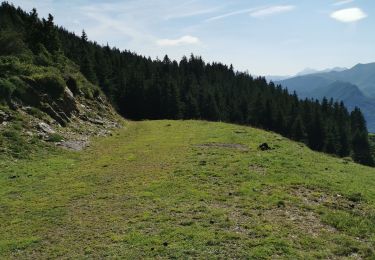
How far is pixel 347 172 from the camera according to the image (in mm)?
28828

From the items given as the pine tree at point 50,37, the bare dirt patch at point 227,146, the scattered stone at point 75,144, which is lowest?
the bare dirt patch at point 227,146

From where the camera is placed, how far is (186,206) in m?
19.6

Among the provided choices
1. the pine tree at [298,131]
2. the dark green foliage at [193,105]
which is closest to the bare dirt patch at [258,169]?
the dark green foliage at [193,105]

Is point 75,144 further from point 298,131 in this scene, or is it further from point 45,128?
point 298,131

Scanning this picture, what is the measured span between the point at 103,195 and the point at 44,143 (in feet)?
45.2

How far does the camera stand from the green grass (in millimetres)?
15102

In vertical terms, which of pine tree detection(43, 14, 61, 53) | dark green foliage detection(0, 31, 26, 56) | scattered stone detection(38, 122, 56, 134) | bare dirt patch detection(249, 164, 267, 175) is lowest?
bare dirt patch detection(249, 164, 267, 175)

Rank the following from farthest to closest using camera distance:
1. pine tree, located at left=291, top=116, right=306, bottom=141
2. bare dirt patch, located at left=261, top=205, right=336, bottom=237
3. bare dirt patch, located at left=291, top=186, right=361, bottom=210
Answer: pine tree, located at left=291, top=116, right=306, bottom=141 < bare dirt patch, located at left=291, top=186, right=361, bottom=210 < bare dirt patch, located at left=261, top=205, right=336, bottom=237

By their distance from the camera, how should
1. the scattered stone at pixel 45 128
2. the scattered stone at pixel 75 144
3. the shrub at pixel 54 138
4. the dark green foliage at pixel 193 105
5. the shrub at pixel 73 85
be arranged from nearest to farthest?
the shrub at pixel 54 138, the scattered stone at pixel 75 144, the scattered stone at pixel 45 128, the shrub at pixel 73 85, the dark green foliage at pixel 193 105

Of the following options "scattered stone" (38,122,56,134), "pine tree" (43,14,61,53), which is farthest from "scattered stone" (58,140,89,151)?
"pine tree" (43,14,61,53)

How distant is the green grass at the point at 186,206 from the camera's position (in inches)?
595

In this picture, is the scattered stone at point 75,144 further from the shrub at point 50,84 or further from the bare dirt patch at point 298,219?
the bare dirt patch at point 298,219

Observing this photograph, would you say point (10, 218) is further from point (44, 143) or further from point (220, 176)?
point (44, 143)

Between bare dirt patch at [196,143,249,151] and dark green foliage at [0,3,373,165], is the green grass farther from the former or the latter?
dark green foliage at [0,3,373,165]
